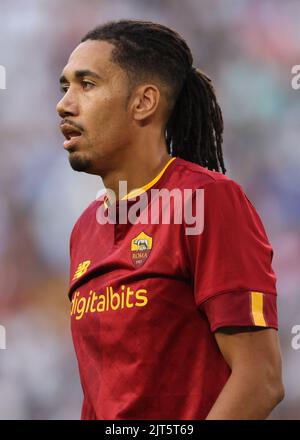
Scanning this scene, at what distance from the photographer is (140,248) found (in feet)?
6.46

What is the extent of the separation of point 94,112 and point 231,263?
551 mm

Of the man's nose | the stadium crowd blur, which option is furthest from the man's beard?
the stadium crowd blur

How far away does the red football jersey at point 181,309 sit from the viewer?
1.79m

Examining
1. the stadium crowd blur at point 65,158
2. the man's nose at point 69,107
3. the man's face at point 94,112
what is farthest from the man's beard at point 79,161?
the stadium crowd blur at point 65,158

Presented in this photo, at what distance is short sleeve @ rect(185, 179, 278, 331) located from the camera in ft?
5.76

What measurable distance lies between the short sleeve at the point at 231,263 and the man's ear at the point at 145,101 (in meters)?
0.35

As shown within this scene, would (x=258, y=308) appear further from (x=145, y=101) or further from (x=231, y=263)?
(x=145, y=101)

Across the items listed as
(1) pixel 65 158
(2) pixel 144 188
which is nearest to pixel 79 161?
(2) pixel 144 188

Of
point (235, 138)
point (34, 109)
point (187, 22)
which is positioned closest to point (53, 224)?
point (34, 109)

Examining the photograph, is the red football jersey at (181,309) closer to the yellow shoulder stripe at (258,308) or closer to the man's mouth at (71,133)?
the yellow shoulder stripe at (258,308)

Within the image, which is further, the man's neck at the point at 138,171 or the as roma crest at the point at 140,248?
the man's neck at the point at 138,171

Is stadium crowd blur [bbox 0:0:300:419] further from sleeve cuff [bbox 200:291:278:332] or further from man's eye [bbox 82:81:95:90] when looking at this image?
sleeve cuff [bbox 200:291:278:332]

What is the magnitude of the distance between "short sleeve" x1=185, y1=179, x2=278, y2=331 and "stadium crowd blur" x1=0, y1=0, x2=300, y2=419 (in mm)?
2765
